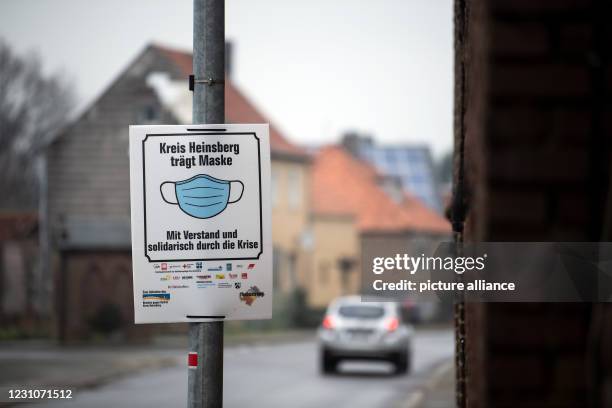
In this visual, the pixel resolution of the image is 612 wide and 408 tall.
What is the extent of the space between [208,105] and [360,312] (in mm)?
19624

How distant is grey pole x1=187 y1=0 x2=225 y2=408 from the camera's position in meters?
5.75

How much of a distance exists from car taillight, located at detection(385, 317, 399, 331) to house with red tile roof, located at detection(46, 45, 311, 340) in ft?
38.3

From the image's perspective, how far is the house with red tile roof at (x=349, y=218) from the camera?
57594mm

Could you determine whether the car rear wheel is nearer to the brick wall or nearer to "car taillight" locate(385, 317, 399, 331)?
"car taillight" locate(385, 317, 399, 331)

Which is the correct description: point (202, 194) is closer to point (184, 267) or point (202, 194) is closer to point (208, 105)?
point (184, 267)

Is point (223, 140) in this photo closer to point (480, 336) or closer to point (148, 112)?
point (480, 336)

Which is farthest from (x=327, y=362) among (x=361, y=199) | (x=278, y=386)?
(x=361, y=199)

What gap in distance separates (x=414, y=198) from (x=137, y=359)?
48.4 meters

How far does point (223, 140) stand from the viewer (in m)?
5.49

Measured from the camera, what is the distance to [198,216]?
5473 millimetres

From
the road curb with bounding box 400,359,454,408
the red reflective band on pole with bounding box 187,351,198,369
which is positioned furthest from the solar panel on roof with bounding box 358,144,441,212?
the red reflective band on pole with bounding box 187,351,198,369

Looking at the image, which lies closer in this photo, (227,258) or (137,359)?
(227,258)

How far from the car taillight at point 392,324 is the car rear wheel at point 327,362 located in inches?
51.4

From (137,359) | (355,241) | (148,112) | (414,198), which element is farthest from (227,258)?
(414,198)
